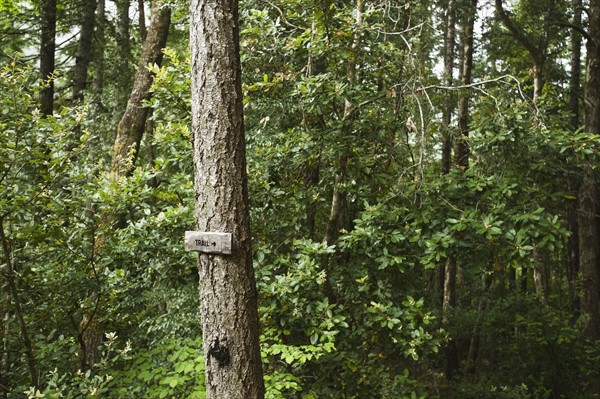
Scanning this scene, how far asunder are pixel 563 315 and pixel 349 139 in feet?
25.6

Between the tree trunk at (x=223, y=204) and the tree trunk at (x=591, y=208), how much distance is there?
31.6ft

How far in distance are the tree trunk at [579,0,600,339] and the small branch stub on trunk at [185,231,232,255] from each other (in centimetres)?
981

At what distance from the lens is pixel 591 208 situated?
10898mm

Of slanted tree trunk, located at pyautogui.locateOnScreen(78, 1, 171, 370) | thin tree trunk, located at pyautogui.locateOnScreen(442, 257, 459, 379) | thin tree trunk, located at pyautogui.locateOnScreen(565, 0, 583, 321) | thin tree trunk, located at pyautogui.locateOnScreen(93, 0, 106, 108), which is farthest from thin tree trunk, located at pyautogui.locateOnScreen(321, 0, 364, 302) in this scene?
thin tree trunk, located at pyautogui.locateOnScreen(565, 0, 583, 321)

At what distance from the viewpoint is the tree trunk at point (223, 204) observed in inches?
126

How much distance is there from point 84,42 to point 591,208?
10938 millimetres

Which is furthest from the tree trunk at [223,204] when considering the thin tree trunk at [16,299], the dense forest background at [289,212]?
the thin tree trunk at [16,299]

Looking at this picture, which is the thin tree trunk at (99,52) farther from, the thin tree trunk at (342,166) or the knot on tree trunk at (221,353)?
the knot on tree trunk at (221,353)

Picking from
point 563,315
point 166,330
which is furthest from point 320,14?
point 563,315

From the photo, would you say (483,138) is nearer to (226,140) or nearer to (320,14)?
(320,14)

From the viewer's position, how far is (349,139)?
17.9 feet

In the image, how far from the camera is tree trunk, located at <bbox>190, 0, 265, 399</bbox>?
10.5 ft

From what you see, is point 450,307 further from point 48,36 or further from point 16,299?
point 48,36

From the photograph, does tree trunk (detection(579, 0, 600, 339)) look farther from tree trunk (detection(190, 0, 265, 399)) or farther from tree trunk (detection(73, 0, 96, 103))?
tree trunk (detection(73, 0, 96, 103))
